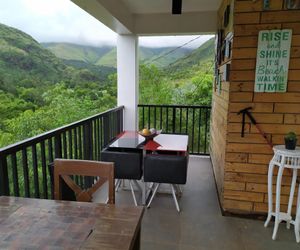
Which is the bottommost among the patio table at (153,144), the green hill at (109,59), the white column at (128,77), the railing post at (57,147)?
the patio table at (153,144)

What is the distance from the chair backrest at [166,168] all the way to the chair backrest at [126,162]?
10 centimetres

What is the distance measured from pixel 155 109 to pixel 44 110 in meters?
4.10

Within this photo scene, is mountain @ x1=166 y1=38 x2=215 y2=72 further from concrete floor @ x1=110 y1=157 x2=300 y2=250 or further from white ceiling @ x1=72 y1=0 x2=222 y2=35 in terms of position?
concrete floor @ x1=110 y1=157 x2=300 y2=250

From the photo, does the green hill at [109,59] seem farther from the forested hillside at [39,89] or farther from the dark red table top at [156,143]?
the dark red table top at [156,143]

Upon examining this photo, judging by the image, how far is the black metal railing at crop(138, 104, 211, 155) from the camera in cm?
505

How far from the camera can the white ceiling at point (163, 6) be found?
3.86 m

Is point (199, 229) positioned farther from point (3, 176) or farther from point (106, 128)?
point (106, 128)

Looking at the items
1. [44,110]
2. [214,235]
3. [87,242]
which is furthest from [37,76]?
[87,242]

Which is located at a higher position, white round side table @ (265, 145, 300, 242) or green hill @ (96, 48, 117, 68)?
green hill @ (96, 48, 117, 68)

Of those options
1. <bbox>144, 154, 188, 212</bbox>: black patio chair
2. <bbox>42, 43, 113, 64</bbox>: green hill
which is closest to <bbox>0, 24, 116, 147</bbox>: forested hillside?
<bbox>42, 43, 113, 64</bbox>: green hill

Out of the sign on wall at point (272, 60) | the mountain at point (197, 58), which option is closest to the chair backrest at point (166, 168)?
the sign on wall at point (272, 60)

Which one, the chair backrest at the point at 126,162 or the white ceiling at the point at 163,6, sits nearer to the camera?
the chair backrest at the point at 126,162

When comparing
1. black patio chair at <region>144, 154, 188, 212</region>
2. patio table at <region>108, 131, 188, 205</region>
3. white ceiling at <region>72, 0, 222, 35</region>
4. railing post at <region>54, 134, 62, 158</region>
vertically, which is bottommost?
black patio chair at <region>144, 154, 188, 212</region>

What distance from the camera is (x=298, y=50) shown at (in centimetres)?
235
